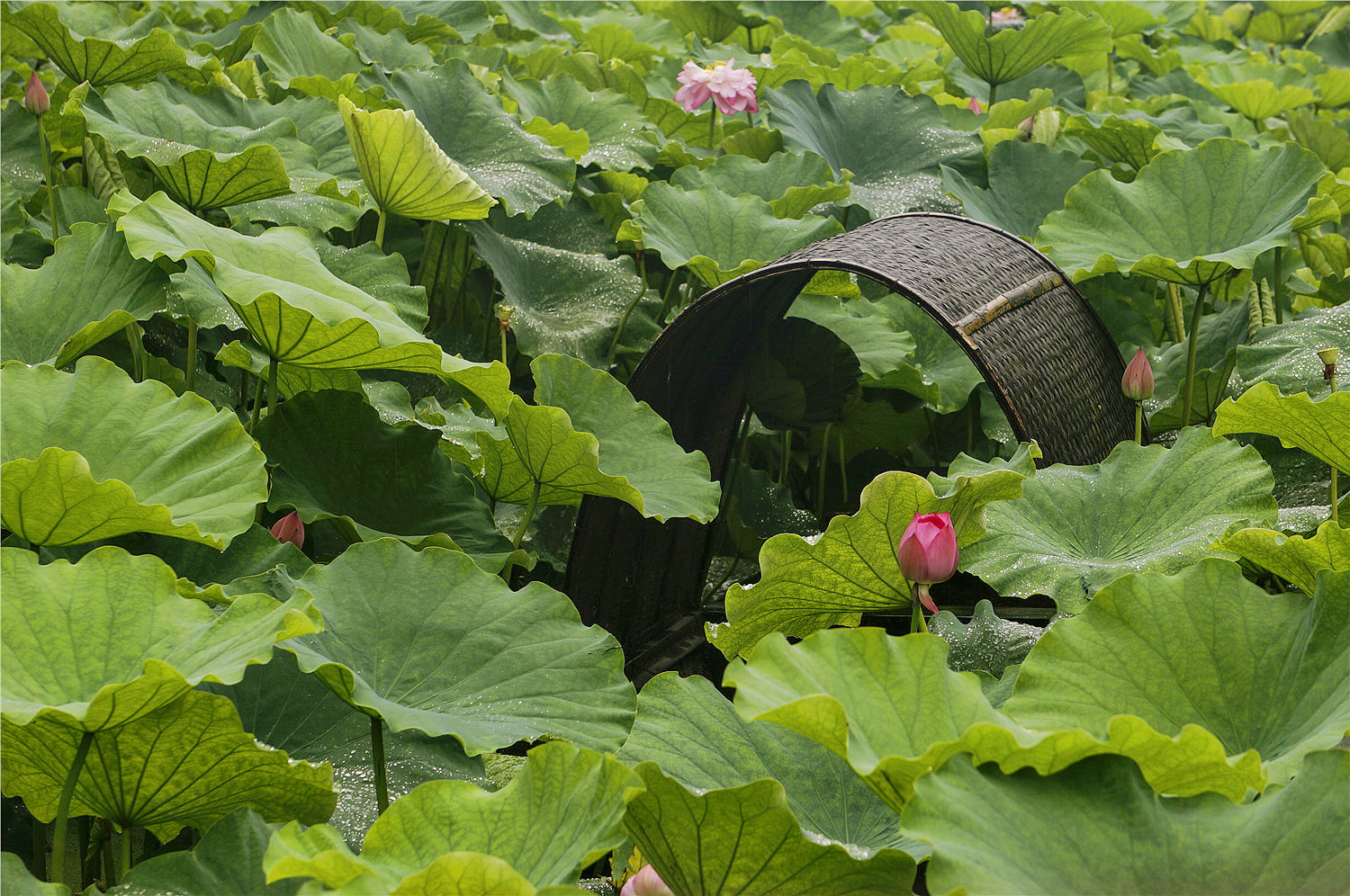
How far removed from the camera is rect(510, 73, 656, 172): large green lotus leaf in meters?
2.23

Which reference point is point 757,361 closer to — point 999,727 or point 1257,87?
point 999,727

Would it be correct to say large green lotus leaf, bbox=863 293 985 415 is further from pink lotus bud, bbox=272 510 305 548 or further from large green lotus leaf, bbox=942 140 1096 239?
pink lotus bud, bbox=272 510 305 548

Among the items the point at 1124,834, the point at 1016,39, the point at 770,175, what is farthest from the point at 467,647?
the point at 1016,39

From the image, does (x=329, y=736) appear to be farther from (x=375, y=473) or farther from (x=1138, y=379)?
(x=1138, y=379)

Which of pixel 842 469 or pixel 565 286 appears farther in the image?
pixel 842 469

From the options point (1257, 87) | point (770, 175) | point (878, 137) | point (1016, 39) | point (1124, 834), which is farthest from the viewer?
point (1257, 87)

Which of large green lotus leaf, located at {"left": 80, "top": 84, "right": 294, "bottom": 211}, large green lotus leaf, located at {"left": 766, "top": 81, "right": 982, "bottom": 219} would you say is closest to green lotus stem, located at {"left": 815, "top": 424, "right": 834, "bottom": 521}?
large green lotus leaf, located at {"left": 766, "top": 81, "right": 982, "bottom": 219}

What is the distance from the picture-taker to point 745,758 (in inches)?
35.0

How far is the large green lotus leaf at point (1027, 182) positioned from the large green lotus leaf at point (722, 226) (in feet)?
1.44

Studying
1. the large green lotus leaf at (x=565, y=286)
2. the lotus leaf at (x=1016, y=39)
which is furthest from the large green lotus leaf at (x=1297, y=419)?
the lotus leaf at (x=1016, y=39)

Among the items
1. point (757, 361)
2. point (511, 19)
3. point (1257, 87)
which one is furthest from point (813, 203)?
point (511, 19)

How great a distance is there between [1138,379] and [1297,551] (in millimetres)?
551

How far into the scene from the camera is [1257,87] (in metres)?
2.69

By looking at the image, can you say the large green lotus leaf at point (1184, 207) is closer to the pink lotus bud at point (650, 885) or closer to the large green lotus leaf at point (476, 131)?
the large green lotus leaf at point (476, 131)
